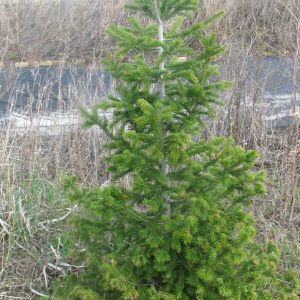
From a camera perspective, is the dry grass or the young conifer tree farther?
the dry grass

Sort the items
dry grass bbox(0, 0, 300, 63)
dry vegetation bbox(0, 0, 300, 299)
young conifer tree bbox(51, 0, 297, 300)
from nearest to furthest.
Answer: young conifer tree bbox(51, 0, 297, 300) → dry vegetation bbox(0, 0, 300, 299) → dry grass bbox(0, 0, 300, 63)

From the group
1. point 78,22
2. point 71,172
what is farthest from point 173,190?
point 78,22

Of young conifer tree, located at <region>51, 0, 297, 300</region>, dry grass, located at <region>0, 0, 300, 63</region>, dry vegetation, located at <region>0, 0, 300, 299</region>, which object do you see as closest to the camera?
young conifer tree, located at <region>51, 0, 297, 300</region>

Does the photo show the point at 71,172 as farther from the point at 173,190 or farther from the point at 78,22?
the point at 78,22

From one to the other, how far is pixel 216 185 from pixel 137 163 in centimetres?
39

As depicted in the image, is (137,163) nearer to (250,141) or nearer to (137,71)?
(137,71)

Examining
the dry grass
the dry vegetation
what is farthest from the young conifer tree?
the dry grass

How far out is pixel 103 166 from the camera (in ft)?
15.2

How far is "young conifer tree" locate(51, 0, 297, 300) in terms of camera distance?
2.03m

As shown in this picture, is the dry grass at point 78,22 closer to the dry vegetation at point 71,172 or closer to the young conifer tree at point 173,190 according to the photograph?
the dry vegetation at point 71,172

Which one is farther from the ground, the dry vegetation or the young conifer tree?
the young conifer tree

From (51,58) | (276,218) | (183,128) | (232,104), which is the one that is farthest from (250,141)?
(51,58)

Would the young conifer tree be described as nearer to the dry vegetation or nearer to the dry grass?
the dry vegetation

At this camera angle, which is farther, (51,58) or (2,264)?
(51,58)
